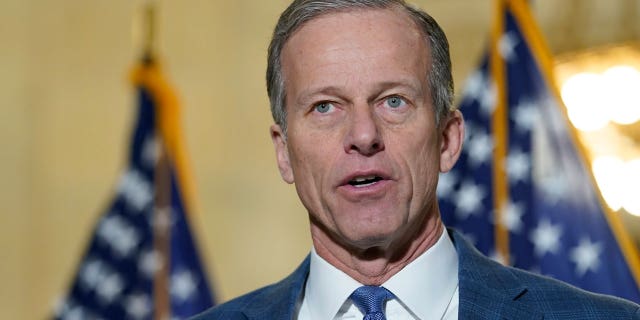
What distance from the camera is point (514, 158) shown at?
5090mm

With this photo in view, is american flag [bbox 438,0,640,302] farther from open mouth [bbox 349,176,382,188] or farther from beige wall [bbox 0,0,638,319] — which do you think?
beige wall [bbox 0,0,638,319]

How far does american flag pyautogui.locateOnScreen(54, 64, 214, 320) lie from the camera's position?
649 cm

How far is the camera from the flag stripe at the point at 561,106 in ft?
15.5

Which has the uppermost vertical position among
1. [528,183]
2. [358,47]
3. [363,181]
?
[358,47]

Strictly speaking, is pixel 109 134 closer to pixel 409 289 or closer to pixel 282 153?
pixel 282 153

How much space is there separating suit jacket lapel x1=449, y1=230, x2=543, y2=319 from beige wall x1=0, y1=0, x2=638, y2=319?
5570mm

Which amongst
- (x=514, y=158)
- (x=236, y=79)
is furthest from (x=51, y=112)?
(x=514, y=158)

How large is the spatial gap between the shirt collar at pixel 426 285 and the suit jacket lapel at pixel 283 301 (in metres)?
0.24

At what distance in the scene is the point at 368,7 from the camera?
2793mm

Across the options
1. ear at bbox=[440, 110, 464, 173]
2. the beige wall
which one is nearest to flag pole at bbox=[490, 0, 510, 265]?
ear at bbox=[440, 110, 464, 173]

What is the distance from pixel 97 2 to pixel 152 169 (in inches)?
102

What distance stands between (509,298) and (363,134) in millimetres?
455

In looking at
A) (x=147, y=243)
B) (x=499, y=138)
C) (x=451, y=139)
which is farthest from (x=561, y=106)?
(x=147, y=243)

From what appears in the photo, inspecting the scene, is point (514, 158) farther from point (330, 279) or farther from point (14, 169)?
point (14, 169)
